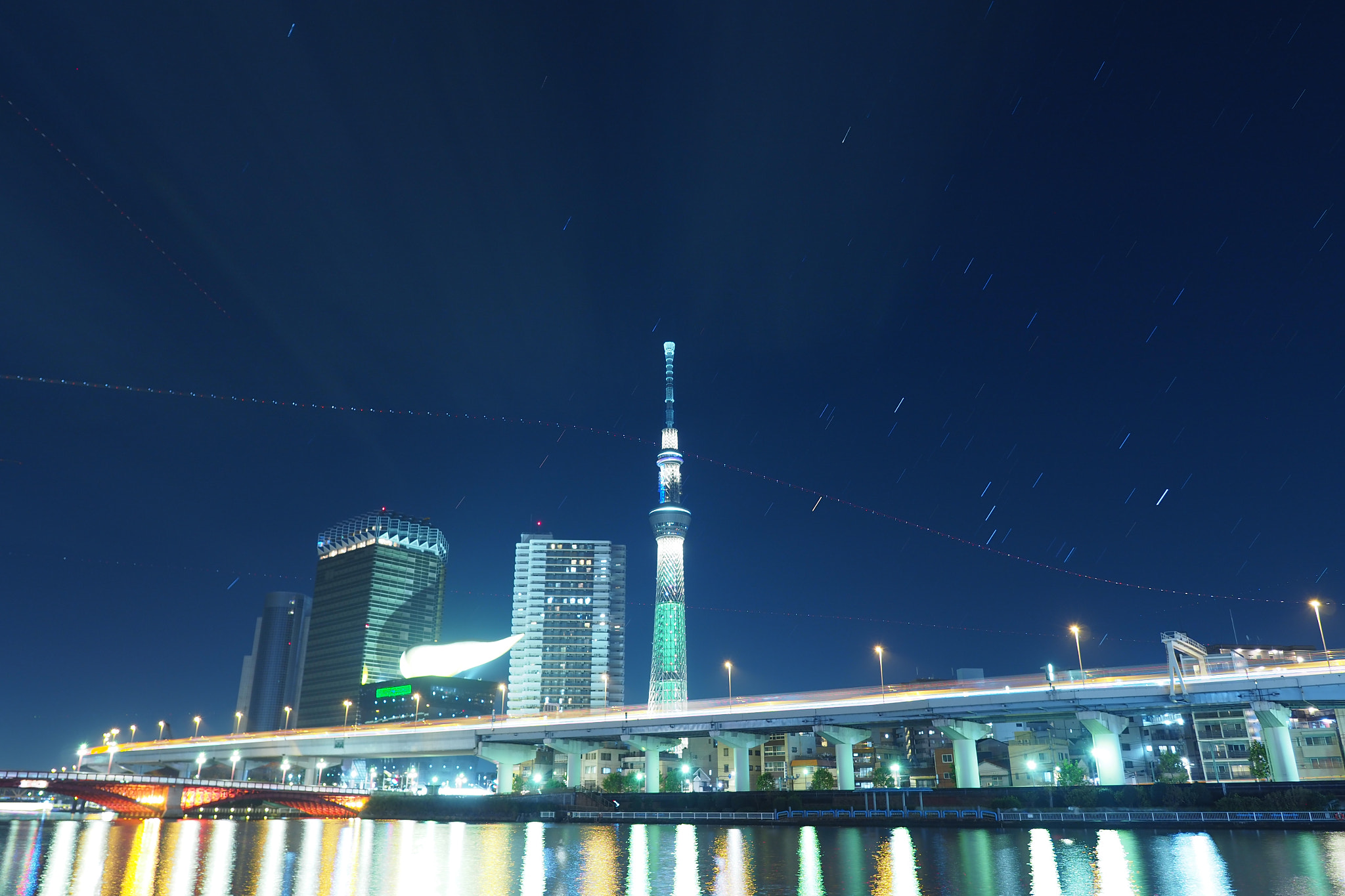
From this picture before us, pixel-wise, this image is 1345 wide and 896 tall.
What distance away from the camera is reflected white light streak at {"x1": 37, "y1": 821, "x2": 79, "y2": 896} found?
109 feet

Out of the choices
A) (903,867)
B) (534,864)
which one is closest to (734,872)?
(903,867)

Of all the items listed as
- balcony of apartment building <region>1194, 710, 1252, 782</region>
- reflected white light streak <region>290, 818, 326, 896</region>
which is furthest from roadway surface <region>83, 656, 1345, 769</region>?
balcony of apartment building <region>1194, 710, 1252, 782</region>

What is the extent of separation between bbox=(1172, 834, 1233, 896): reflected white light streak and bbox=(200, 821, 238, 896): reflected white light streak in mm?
31503

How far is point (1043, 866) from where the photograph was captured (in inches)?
1391

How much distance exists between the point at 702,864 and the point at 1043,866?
1378 cm

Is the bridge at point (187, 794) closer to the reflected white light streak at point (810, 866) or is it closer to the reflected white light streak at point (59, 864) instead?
the reflected white light streak at point (59, 864)

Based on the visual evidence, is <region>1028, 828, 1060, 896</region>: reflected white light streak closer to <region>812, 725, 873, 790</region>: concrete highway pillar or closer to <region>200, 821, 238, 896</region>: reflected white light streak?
<region>200, 821, 238, 896</region>: reflected white light streak

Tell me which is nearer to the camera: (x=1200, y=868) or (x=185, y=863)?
(x=1200, y=868)

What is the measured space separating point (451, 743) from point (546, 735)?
11.4 meters

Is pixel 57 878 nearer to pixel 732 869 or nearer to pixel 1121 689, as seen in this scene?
pixel 732 869

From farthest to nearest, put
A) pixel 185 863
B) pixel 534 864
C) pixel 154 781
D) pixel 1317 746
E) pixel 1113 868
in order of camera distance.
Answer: pixel 154 781 → pixel 1317 746 → pixel 185 863 → pixel 534 864 → pixel 1113 868

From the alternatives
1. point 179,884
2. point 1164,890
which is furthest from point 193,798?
point 1164,890

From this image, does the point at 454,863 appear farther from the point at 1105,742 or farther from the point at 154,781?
the point at 154,781

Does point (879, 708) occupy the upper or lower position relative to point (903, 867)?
upper
